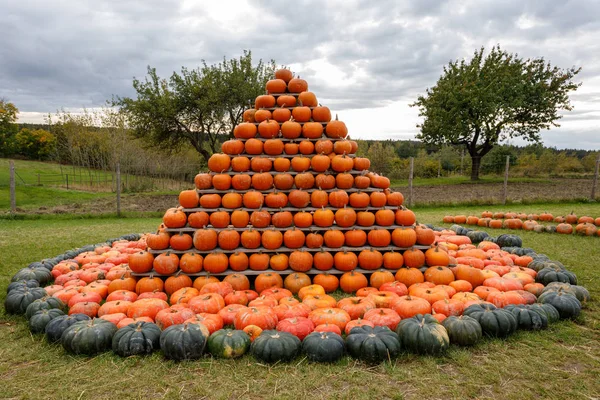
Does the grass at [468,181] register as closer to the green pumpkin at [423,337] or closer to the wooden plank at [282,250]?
the wooden plank at [282,250]

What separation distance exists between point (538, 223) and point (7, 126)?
3632 cm

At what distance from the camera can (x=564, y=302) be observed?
157 inches

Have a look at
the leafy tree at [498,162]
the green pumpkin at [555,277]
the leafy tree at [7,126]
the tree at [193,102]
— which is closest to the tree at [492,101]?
the leafy tree at [498,162]

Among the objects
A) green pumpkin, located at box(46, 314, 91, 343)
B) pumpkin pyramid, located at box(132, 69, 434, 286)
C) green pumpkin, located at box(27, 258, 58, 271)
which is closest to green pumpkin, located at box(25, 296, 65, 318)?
green pumpkin, located at box(46, 314, 91, 343)

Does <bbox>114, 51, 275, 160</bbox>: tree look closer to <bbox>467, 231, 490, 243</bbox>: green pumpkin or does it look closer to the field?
the field

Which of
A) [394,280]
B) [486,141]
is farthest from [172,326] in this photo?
[486,141]

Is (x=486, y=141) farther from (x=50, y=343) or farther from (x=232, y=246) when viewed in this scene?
(x=50, y=343)

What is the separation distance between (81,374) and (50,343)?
Answer: 0.85 m

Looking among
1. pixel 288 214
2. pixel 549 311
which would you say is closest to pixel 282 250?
pixel 288 214

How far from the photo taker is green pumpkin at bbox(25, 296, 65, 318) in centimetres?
404

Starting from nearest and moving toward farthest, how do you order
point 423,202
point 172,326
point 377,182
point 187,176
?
point 172,326, point 377,182, point 423,202, point 187,176

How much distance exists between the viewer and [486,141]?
23.9m

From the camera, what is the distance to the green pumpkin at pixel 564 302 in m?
3.95

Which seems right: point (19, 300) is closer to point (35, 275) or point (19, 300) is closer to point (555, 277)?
point (35, 275)
